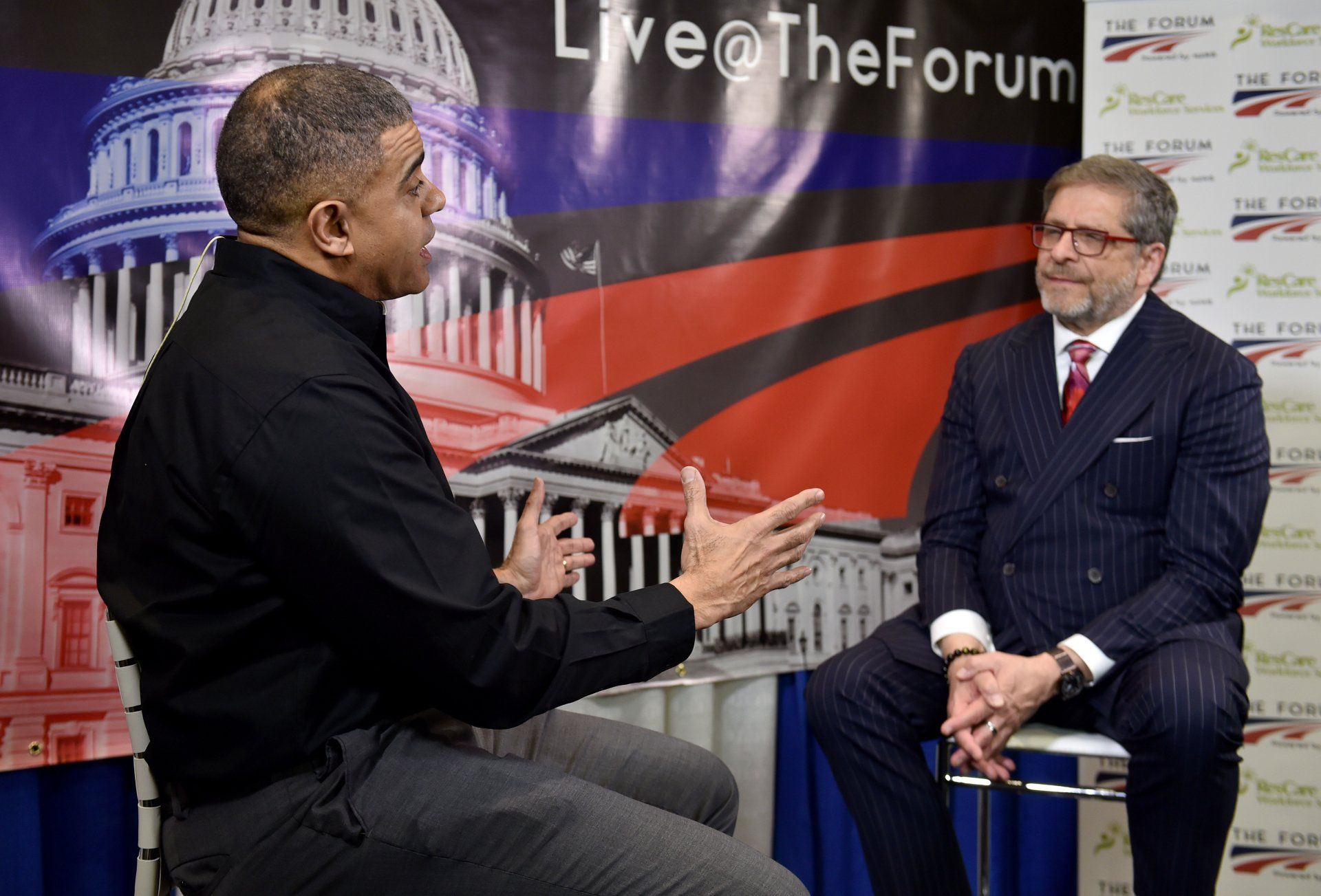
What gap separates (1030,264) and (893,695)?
1.51m

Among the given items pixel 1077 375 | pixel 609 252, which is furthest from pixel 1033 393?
pixel 609 252

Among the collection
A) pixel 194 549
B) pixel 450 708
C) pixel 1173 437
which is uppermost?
pixel 1173 437

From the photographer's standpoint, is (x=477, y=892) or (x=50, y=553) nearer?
(x=477, y=892)

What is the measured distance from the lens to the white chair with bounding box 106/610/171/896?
1.39m

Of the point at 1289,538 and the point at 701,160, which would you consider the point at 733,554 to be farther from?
the point at 1289,538

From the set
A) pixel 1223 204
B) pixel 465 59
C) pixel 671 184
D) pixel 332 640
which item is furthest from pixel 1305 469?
pixel 332 640

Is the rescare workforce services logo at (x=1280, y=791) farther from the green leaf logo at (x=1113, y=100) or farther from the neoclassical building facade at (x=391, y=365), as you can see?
the green leaf logo at (x=1113, y=100)

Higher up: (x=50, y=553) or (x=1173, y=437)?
(x=1173, y=437)

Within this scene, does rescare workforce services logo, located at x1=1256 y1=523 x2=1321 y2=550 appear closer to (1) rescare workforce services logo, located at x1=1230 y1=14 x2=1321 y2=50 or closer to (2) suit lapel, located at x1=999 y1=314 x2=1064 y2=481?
(2) suit lapel, located at x1=999 y1=314 x2=1064 y2=481

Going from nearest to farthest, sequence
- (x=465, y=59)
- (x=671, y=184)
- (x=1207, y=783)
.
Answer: (x=1207, y=783) → (x=465, y=59) → (x=671, y=184)

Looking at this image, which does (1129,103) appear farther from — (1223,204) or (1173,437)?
(1173,437)

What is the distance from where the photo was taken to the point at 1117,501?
228 cm

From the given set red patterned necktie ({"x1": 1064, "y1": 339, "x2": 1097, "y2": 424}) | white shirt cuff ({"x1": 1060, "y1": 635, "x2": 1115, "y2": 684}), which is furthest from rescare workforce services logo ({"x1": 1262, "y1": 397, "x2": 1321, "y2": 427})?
white shirt cuff ({"x1": 1060, "y1": 635, "x2": 1115, "y2": 684})

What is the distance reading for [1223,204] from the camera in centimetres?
298
